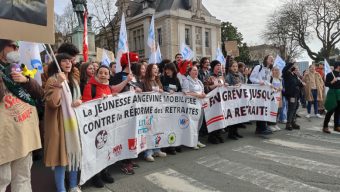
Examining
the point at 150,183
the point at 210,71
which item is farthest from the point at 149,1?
the point at 150,183

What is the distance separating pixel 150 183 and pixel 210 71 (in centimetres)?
421

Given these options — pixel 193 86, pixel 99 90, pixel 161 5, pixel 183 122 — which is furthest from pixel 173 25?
pixel 99 90

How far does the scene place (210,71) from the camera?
8695mm

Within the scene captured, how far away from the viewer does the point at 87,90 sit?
5.23 meters

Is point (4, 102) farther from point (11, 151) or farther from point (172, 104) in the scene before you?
point (172, 104)

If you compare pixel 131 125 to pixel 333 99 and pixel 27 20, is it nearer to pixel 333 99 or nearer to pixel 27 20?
pixel 27 20

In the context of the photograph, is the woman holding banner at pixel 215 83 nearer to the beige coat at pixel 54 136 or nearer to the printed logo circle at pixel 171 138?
the printed logo circle at pixel 171 138

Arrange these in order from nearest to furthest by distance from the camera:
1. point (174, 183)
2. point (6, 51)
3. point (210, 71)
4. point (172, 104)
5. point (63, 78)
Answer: point (6, 51) < point (63, 78) < point (174, 183) < point (172, 104) < point (210, 71)

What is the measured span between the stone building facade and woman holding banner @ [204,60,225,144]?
45054 millimetres

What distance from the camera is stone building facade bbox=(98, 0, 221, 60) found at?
176 ft

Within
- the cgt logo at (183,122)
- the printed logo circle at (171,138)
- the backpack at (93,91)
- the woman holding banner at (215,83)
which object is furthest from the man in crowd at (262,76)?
the backpack at (93,91)

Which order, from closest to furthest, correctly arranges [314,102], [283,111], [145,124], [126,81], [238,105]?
1. [126,81]
2. [145,124]
3. [238,105]
4. [283,111]
5. [314,102]

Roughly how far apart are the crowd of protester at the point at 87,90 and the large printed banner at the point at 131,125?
6.6 inches

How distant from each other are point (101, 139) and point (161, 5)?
55430 millimetres
